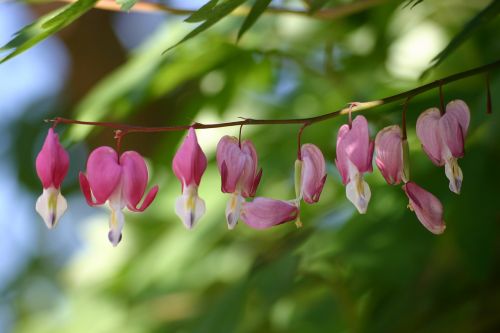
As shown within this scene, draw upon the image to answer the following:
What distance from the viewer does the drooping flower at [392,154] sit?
A: 54 centimetres

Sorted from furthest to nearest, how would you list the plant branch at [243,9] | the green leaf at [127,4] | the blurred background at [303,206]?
1. the blurred background at [303,206]
2. the plant branch at [243,9]
3. the green leaf at [127,4]

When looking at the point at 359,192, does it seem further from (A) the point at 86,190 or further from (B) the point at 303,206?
(B) the point at 303,206

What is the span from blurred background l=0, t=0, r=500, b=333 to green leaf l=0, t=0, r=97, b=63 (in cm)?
15

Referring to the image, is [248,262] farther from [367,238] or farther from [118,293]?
[367,238]

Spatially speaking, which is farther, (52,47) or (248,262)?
(52,47)

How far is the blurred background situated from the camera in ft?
2.78

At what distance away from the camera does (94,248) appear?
1460mm

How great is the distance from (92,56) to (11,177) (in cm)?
41

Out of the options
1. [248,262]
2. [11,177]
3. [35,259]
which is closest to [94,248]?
[11,177]

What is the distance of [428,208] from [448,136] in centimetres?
5

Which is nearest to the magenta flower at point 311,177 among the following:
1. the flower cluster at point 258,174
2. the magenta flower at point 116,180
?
the flower cluster at point 258,174

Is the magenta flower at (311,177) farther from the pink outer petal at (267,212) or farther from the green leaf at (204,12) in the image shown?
the green leaf at (204,12)

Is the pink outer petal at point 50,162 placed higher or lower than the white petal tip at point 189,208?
higher

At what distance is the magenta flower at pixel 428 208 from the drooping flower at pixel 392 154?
0.02 meters
